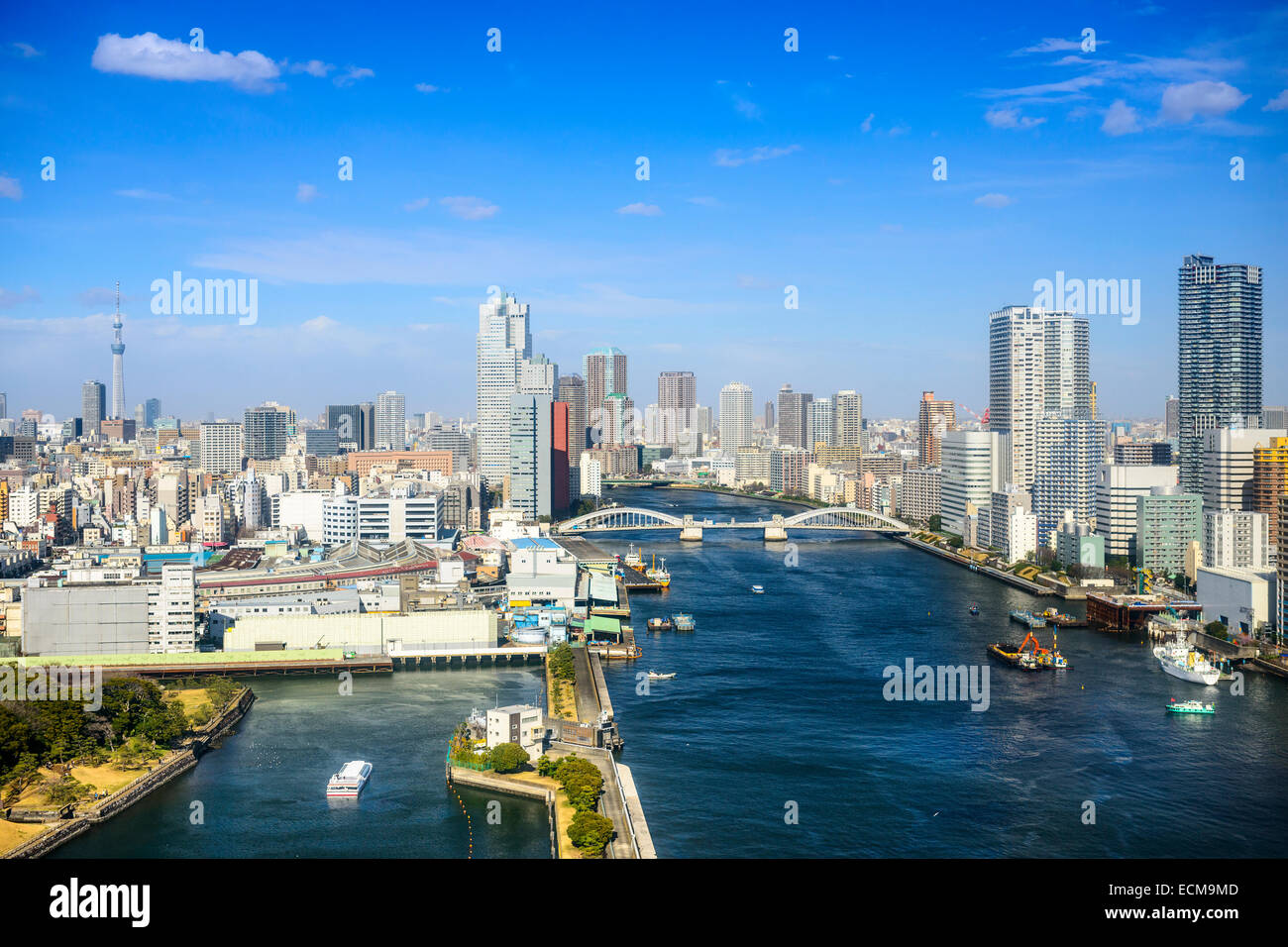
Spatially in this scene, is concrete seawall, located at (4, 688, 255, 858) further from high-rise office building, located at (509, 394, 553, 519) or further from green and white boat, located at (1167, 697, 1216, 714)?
high-rise office building, located at (509, 394, 553, 519)

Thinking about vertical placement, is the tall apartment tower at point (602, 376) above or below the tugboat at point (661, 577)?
above

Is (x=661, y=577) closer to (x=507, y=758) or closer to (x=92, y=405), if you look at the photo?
(x=507, y=758)

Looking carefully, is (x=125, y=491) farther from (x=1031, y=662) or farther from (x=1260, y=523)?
(x=1260, y=523)

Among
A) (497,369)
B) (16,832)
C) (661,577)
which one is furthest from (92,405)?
(16,832)

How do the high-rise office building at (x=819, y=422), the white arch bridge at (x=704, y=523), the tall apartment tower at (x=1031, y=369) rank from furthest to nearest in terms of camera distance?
the high-rise office building at (x=819, y=422), the tall apartment tower at (x=1031, y=369), the white arch bridge at (x=704, y=523)

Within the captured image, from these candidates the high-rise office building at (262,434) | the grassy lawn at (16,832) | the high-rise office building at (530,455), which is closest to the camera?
the grassy lawn at (16,832)

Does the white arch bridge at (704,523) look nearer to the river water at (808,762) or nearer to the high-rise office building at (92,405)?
the river water at (808,762)

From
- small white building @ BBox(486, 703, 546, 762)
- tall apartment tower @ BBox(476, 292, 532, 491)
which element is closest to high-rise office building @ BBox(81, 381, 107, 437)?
tall apartment tower @ BBox(476, 292, 532, 491)

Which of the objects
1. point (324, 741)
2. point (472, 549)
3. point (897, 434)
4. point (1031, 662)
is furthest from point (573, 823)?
point (897, 434)

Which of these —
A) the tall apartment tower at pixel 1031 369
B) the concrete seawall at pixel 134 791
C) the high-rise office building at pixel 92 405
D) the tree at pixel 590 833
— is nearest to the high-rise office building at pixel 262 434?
the high-rise office building at pixel 92 405
